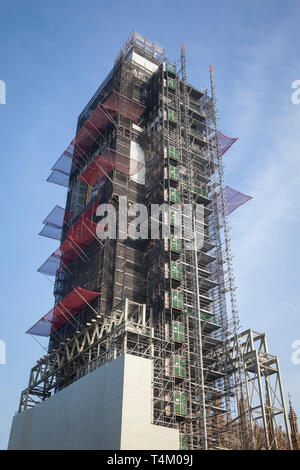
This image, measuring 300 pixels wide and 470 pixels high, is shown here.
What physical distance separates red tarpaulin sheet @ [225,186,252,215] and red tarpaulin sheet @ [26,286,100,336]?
22.0 m

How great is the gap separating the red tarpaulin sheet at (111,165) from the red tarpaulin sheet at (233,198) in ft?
38.2

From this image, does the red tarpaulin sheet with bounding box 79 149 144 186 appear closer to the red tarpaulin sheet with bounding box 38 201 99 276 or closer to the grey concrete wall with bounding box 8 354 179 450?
the red tarpaulin sheet with bounding box 38 201 99 276

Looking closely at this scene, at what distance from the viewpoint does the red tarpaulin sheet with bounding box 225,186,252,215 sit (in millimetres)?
60438

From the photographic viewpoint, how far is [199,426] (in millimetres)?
43000

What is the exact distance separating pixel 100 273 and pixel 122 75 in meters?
30.9

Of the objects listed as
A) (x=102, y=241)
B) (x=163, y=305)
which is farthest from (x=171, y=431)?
(x=102, y=241)

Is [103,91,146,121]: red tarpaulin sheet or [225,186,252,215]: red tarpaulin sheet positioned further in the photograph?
[103,91,146,121]: red tarpaulin sheet

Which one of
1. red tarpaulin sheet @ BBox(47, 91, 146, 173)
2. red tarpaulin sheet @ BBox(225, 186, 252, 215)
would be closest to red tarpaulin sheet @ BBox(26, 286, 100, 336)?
red tarpaulin sheet @ BBox(225, 186, 252, 215)

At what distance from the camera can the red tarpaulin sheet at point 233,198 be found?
198 feet

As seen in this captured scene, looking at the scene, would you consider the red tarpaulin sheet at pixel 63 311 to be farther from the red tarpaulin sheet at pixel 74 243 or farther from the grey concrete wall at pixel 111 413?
the grey concrete wall at pixel 111 413

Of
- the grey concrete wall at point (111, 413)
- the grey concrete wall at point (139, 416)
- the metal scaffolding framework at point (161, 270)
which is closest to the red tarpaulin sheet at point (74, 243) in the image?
the metal scaffolding framework at point (161, 270)
